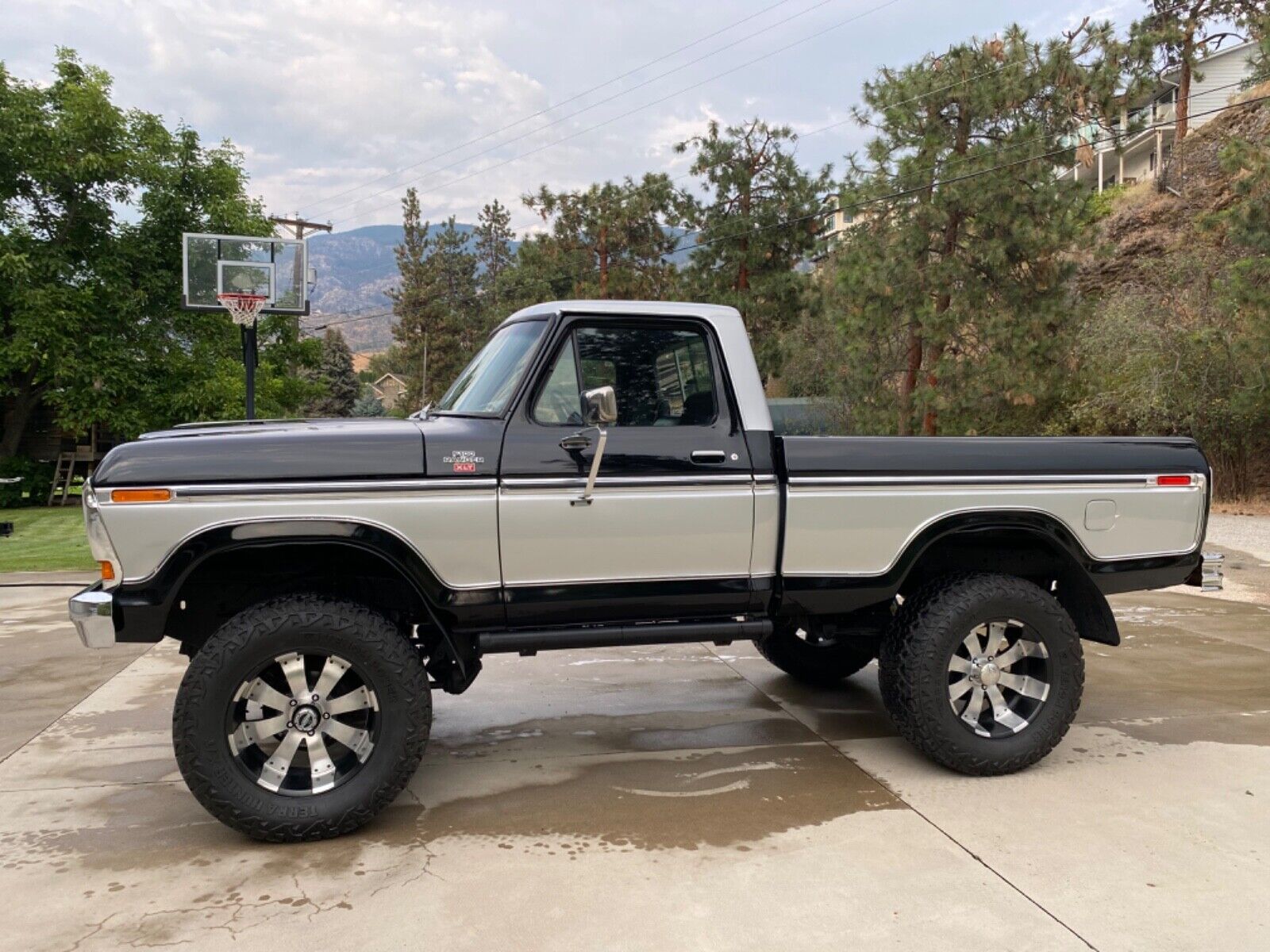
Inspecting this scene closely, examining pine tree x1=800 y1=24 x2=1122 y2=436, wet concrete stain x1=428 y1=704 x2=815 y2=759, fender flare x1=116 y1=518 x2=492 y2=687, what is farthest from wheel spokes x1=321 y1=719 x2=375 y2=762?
pine tree x1=800 y1=24 x2=1122 y2=436

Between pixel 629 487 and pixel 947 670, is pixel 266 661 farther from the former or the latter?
pixel 947 670

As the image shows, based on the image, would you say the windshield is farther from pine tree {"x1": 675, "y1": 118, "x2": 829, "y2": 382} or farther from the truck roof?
pine tree {"x1": 675, "y1": 118, "x2": 829, "y2": 382}

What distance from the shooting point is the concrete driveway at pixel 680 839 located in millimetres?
3125

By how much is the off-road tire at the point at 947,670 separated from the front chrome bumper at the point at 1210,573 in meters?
0.83

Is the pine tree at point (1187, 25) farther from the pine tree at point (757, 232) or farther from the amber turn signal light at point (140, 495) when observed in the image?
the amber turn signal light at point (140, 495)

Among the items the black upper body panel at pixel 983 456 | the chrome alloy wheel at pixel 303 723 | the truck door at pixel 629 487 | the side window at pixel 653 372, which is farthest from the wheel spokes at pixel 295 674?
the black upper body panel at pixel 983 456

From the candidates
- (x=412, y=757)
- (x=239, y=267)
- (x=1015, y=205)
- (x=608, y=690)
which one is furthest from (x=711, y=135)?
(x=412, y=757)

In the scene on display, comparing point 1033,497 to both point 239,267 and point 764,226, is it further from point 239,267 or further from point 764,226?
point 764,226

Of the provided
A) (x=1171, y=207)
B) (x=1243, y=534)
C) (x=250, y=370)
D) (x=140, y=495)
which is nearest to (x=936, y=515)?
(x=140, y=495)

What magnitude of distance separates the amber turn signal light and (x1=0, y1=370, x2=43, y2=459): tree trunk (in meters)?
21.6

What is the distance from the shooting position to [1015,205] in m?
19.5

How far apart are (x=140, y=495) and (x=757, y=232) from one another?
28665 millimetres

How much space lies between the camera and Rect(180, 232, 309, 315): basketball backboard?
14.9 m

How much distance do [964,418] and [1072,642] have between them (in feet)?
56.4
